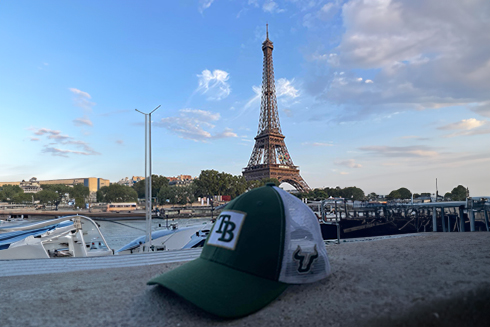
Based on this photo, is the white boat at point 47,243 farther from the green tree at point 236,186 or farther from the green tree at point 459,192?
the green tree at point 459,192

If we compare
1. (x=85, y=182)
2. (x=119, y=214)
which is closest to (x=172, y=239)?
(x=119, y=214)

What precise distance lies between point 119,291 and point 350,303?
8.92 ft

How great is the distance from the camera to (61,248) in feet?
48.6

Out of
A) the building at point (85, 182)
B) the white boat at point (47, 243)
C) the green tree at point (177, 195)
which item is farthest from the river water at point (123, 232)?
the building at point (85, 182)

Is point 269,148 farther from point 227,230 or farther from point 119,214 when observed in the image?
point 227,230

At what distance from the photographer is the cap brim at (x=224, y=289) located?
2.98 metres

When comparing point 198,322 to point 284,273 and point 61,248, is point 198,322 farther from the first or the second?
point 61,248

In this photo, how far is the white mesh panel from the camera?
3490mm

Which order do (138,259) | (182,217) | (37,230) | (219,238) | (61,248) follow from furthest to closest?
(182,217)
(37,230)
(61,248)
(138,259)
(219,238)

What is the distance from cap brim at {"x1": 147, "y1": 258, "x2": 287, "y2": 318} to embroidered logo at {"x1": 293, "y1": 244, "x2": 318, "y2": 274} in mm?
308

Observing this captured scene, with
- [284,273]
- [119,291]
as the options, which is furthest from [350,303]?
[119,291]

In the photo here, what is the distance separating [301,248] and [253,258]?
578mm

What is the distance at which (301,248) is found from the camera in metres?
3.61

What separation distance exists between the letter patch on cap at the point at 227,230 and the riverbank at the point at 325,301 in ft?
2.23
